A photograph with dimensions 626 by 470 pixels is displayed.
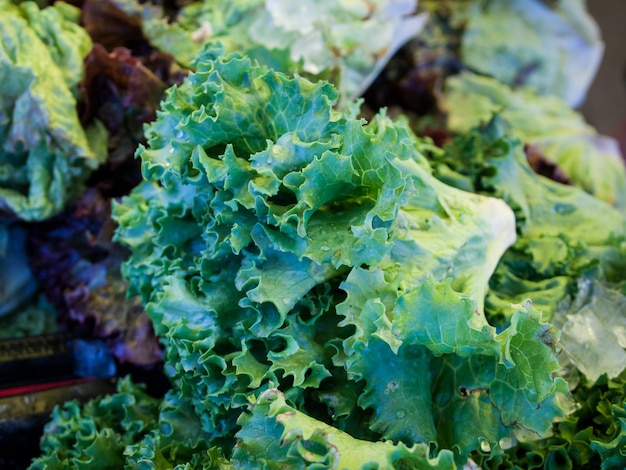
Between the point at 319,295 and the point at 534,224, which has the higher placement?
the point at 319,295

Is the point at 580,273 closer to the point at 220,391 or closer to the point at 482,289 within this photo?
the point at 482,289

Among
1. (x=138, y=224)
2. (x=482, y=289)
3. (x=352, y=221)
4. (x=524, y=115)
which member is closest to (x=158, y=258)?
(x=138, y=224)

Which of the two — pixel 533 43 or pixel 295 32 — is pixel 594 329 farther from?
pixel 533 43

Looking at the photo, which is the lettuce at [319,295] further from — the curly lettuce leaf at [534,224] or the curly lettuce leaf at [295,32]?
the curly lettuce leaf at [295,32]

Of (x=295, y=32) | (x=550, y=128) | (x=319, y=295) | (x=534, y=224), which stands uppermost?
(x=295, y=32)

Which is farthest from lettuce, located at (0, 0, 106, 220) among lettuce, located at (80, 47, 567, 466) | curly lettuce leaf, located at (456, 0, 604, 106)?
curly lettuce leaf, located at (456, 0, 604, 106)

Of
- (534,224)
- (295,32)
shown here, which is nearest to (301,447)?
(534,224)

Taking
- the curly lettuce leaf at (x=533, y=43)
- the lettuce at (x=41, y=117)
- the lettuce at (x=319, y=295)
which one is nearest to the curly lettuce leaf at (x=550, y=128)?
the curly lettuce leaf at (x=533, y=43)
